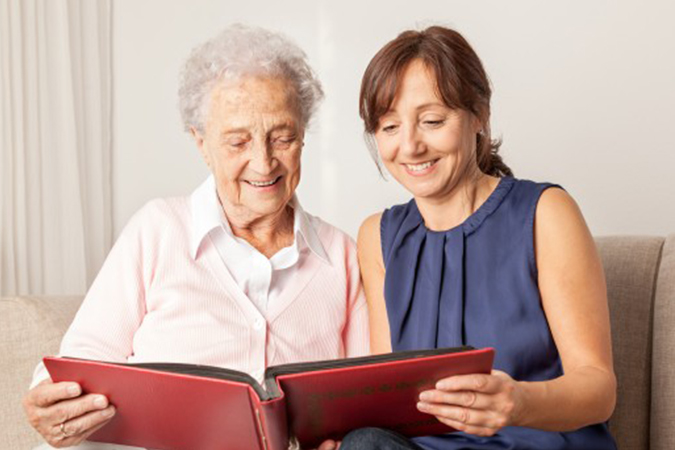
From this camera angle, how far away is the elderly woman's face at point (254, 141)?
191 centimetres

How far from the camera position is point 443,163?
5.96ft

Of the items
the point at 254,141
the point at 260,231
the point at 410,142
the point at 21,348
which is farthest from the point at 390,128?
the point at 21,348

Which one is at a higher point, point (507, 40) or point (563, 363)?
point (507, 40)

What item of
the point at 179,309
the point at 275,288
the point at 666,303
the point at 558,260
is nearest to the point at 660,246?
the point at 666,303

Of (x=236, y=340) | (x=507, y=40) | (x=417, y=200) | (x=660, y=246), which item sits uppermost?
(x=507, y=40)

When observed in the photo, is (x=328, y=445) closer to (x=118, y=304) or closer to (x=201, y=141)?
(x=118, y=304)

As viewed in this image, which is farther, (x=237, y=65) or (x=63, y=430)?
(x=237, y=65)

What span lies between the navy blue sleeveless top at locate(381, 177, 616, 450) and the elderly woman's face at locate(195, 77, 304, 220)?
0.93ft

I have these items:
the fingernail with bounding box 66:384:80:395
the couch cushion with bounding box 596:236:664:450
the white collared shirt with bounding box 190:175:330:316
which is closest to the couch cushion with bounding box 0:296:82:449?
the white collared shirt with bounding box 190:175:330:316

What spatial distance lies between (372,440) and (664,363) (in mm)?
974

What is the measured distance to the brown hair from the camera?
1.78 metres

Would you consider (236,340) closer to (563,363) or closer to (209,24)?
(563,363)

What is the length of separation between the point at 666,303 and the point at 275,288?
3.08ft

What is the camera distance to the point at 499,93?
3074mm
